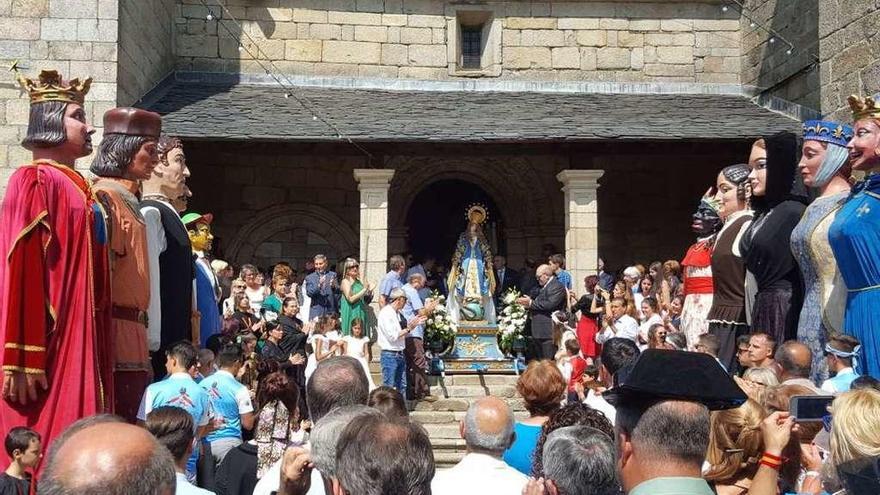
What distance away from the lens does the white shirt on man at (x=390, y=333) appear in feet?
39.3

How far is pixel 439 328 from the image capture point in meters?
Result: 13.4

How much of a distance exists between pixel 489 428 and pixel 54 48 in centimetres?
1152

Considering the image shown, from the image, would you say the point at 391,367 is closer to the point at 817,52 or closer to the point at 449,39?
the point at 449,39

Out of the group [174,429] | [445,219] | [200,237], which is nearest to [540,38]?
[445,219]

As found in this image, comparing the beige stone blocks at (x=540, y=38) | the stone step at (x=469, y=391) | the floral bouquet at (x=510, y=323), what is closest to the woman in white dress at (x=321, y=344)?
the stone step at (x=469, y=391)

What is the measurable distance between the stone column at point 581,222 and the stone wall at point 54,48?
629 cm

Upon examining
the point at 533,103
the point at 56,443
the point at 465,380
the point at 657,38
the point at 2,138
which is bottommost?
the point at 465,380

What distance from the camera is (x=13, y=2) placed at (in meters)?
13.6

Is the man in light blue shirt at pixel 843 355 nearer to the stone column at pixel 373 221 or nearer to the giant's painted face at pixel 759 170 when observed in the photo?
the giant's painted face at pixel 759 170

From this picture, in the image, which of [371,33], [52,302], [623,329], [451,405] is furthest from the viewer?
[371,33]

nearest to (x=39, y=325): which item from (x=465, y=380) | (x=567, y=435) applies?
(x=567, y=435)

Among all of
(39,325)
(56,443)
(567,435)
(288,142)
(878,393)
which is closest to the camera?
(56,443)

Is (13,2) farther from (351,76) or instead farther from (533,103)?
(533,103)

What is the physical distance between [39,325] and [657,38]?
1516cm
